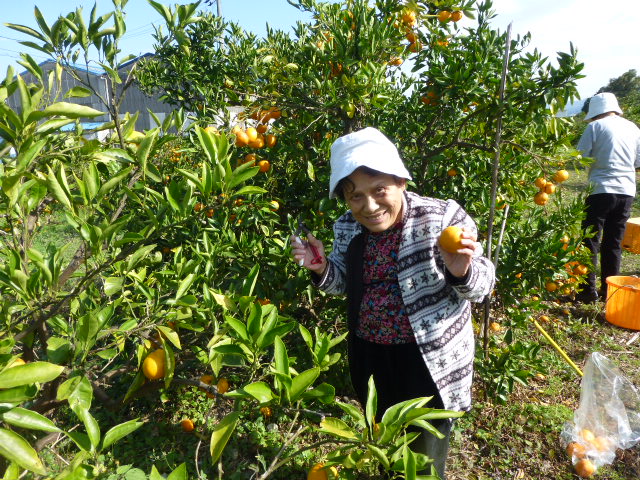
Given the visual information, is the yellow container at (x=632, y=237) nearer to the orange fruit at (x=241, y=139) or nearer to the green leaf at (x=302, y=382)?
the orange fruit at (x=241, y=139)

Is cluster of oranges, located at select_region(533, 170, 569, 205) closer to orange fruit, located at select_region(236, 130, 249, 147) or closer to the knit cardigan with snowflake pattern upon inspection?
the knit cardigan with snowflake pattern

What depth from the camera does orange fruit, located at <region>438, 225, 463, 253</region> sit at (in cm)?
123

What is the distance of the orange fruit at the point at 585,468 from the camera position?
2012 mm

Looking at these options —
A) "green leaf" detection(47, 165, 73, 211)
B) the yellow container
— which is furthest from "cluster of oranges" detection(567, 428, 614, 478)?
the yellow container

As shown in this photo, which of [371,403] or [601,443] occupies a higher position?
[371,403]

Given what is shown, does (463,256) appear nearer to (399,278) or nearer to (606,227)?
(399,278)

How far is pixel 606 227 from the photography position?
12.7 feet

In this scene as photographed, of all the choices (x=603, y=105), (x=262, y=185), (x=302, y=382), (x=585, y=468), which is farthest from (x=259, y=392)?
(x=603, y=105)

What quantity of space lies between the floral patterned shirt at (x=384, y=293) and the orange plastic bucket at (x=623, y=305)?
2.46m

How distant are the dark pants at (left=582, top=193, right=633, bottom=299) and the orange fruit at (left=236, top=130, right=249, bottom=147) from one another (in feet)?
9.61

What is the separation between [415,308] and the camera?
1.45 m

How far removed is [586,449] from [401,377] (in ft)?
3.68

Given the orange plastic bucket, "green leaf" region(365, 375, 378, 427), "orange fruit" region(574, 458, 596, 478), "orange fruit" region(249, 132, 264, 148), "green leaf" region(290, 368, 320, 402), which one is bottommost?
"orange fruit" region(574, 458, 596, 478)

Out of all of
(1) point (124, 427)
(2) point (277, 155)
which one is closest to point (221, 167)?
(1) point (124, 427)
